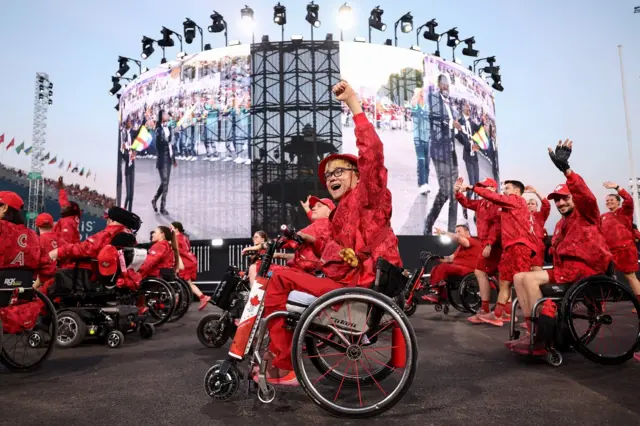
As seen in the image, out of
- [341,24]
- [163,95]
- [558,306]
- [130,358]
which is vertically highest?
[341,24]

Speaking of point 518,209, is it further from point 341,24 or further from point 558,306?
point 341,24

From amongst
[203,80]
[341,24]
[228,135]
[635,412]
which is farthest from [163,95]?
[635,412]

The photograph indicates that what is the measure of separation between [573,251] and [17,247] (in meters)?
4.63

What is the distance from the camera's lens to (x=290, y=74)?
2256 cm

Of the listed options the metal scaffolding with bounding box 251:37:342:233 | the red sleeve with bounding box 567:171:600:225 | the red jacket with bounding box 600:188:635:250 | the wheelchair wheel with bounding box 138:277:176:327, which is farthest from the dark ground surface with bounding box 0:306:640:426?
the metal scaffolding with bounding box 251:37:342:233

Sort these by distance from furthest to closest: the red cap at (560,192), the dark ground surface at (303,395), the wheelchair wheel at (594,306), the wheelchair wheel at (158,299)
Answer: the wheelchair wheel at (158,299) < the red cap at (560,192) < the wheelchair wheel at (594,306) < the dark ground surface at (303,395)

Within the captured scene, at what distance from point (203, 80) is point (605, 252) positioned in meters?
22.8

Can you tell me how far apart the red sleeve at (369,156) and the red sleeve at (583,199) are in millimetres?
2004

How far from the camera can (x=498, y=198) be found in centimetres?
530

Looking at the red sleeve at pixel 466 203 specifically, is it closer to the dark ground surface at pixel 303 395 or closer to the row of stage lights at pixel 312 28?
the dark ground surface at pixel 303 395

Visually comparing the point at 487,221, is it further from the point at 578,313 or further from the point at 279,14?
the point at 279,14

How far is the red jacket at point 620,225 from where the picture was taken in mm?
6535

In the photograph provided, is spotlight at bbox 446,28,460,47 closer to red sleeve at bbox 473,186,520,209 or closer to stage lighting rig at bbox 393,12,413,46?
stage lighting rig at bbox 393,12,413,46

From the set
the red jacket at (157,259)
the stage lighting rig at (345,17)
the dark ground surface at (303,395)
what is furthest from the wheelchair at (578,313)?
the stage lighting rig at (345,17)
